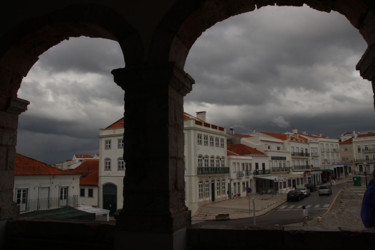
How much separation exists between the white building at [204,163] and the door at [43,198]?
10.2 m

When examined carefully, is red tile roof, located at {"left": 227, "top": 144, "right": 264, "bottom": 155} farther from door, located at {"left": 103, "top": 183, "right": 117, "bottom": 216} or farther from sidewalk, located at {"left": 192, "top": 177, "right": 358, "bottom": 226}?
door, located at {"left": 103, "top": 183, "right": 117, "bottom": 216}

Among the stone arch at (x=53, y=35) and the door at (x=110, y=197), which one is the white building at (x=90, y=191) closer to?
the door at (x=110, y=197)

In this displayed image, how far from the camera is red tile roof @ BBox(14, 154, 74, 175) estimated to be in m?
16.1

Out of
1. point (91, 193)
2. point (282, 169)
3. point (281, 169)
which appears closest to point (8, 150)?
point (91, 193)

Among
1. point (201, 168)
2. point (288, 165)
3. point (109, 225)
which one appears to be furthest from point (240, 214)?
point (288, 165)

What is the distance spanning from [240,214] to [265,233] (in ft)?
59.8

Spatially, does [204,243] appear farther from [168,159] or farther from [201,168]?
[201,168]

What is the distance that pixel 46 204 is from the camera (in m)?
16.5

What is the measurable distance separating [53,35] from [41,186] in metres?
14.6

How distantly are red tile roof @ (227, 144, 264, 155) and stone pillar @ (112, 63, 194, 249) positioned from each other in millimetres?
31469

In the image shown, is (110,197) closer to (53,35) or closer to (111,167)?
(111,167)

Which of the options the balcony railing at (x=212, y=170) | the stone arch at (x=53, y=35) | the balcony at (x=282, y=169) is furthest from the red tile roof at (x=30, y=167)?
the balcony at (x=282, y=169)

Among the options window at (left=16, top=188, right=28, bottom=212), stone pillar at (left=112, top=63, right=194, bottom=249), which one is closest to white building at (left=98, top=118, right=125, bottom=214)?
window at (left=16, top=188, right=28, bottom=212)

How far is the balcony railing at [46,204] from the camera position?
15.6m
